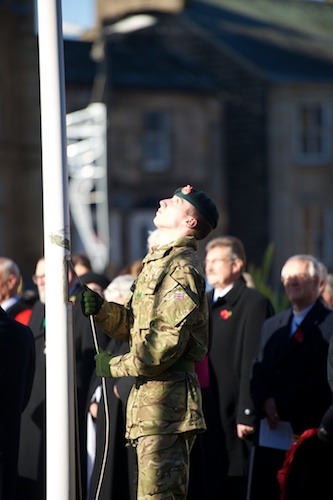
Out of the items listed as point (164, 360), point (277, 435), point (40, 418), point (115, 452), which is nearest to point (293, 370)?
point (277, 435)

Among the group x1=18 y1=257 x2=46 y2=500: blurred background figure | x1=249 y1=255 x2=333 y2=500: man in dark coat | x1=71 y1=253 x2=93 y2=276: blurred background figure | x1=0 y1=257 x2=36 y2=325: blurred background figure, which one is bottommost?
x1=18 y1=257 x2=46 y2=500: blurred background figure

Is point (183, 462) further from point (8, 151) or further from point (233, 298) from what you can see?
point (8, 151)

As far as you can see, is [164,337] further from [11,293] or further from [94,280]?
[94,280]

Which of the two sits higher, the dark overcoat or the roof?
the roof

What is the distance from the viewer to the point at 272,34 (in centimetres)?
4666

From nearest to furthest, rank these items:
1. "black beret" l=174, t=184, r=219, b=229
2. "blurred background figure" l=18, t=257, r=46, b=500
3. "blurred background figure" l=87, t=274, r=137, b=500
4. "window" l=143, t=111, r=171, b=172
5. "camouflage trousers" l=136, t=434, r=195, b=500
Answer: "camouflage trousers" l=136, t=434, r=195, b=500 → "black beret" l=174, t=184, r=219, b=229 → "blurred background figure" l=87, t=274, r=137, b=500 → "blurred background figure" l=18, t=257, r=46, b=500 → "window" l=143, t=111, r=171, b=172

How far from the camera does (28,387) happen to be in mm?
7617

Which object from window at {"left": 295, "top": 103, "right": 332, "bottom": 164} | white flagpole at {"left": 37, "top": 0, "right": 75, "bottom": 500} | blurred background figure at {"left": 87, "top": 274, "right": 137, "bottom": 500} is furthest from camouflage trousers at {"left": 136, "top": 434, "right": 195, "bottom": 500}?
window at {"left": 295, "top": 103, "right": 332, "bottom": 164}

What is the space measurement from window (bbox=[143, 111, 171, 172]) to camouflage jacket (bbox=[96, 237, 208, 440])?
35513 mm

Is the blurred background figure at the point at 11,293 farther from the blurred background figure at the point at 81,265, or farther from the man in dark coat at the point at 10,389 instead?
the man in dark coat at the point at 10,389

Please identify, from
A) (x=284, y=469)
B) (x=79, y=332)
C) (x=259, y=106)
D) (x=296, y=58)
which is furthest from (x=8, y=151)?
(x=284, y=469)

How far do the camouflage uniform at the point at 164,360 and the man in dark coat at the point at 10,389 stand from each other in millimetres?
787

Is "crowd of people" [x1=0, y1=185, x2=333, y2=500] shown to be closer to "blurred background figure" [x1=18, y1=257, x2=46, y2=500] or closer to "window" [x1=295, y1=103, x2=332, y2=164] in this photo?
"blurred background figure" [x1=18, y1=257, x2=46, y2=500]

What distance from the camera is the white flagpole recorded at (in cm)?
614
